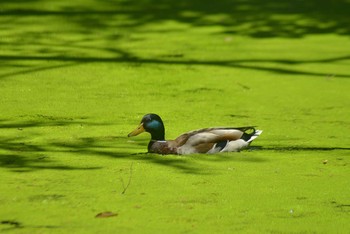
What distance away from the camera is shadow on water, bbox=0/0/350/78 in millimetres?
7004

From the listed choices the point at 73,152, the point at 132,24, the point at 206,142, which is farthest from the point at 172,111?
the point at 132,24

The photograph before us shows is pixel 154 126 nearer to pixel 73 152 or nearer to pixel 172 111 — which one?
pixel 73 152

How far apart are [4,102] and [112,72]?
3.48 ft

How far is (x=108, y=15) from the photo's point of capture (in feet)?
27.8

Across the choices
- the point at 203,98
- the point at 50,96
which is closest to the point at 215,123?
the point at 203,98

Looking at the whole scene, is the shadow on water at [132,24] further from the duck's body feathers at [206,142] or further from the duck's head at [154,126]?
the duck's body feathers at [206,142]

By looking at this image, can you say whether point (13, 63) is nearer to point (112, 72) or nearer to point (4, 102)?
point (112, 72)

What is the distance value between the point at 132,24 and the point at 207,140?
3.56m

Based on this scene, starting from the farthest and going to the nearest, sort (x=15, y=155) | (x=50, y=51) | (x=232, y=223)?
(x=50, y=51) < (x=15, y=155) < (x=232, y=223)

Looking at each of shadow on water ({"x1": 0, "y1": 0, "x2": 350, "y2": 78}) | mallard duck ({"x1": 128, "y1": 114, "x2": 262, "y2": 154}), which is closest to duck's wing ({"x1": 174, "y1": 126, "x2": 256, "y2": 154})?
mallard duck ({"x1": 128, "y1": 114, "x2": 262, "y2": 154})

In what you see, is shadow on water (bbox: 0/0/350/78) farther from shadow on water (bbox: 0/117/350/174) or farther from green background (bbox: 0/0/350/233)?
shadow on water (bbox: 0/117/350/174)

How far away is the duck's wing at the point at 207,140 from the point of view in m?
4.69

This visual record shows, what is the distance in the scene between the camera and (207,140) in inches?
185

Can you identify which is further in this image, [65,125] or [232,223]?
[65,125]
